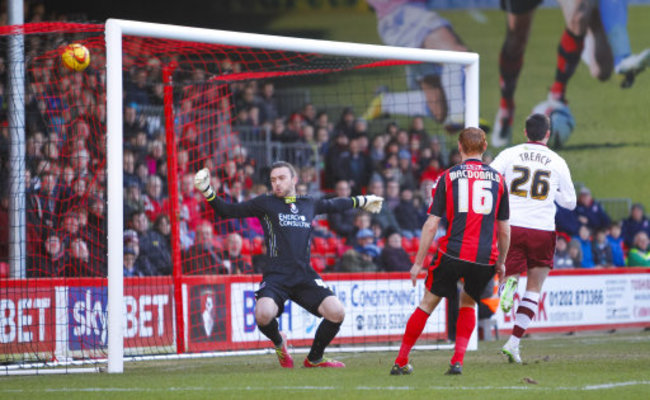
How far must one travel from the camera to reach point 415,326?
27.8 ft

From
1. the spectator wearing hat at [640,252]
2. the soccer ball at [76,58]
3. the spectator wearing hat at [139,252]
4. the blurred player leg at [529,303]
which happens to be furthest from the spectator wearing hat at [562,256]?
the soccer ball at [76,58]

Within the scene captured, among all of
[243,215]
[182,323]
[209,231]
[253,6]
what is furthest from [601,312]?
[253,6]

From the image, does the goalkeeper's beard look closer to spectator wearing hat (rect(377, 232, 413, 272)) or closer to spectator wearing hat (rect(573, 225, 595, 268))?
spectator wearing hat (rect(377, 232, 413, 272))

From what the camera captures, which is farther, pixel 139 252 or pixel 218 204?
pixel 139 252

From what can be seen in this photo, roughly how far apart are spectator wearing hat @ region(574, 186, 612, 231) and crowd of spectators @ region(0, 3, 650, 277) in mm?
29

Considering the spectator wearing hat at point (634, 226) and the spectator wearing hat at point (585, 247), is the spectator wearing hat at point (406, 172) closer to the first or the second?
the spectator wearing hat at point (585, 247)

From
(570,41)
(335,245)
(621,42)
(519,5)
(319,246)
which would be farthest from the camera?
(519,5)

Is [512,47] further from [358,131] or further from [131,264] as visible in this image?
[131,264]

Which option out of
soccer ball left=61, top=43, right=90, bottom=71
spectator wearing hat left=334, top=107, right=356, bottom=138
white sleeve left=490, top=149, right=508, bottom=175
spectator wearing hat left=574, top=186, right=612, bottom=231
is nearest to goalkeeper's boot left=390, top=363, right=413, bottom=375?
white sleeve left=490, top=149, right=508, bottom=175

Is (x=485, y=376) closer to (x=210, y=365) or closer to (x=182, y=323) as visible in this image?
(x=210, y=365)

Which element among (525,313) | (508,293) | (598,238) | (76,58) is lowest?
(525,313)

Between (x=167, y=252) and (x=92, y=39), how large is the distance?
350 centimetres

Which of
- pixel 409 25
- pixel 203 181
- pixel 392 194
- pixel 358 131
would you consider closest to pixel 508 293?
pixel 203 181

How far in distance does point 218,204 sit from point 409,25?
15.9 m
